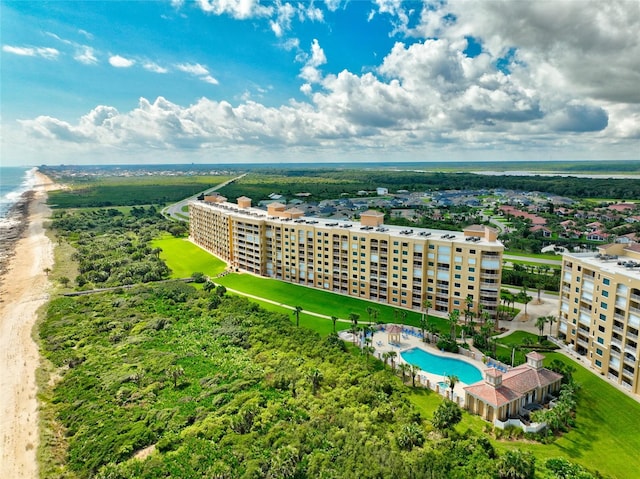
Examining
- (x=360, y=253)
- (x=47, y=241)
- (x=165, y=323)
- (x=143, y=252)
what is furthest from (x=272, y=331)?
(x=47, y=241)

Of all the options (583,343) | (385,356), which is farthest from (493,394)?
(583,343)

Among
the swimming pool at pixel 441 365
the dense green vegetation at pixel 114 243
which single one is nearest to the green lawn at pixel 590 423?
the swimming pool at pixel 441 365

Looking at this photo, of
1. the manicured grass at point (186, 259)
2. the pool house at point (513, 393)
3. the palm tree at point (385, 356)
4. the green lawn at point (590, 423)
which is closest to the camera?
the green lawn at point (590, 423)

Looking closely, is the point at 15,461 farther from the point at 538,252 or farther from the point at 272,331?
the point at 538,252

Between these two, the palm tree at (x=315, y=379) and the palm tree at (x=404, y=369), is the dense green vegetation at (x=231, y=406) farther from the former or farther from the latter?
the palm tree at (x=404, y=369)

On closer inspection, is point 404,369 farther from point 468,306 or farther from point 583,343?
point 583,343
